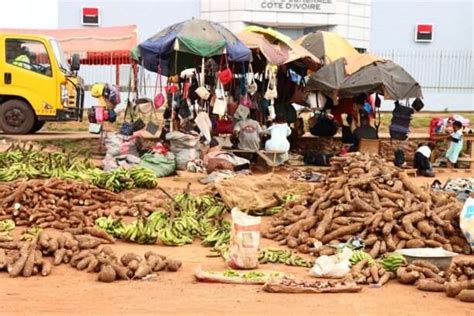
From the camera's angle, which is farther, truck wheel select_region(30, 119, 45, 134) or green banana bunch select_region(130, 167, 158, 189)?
truck wheel select_region(30, 119, 45, 134)

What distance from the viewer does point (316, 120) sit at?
67.8 ft

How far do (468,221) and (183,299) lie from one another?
13.0ft

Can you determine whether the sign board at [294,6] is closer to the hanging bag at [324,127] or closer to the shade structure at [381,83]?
the hanging bag at [324,127]

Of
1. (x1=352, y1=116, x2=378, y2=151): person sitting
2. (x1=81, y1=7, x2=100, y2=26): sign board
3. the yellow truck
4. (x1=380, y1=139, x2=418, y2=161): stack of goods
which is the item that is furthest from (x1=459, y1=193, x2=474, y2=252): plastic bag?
(x1=81, y1=7, x2=100, y2=26): sign board

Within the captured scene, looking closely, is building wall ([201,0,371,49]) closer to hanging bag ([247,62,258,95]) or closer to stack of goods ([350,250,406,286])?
hanging bag ([247,62,258,95])

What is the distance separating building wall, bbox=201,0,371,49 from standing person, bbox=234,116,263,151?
12.9 m

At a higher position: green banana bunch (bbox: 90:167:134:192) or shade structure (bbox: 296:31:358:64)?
shade structure (bbox: 296:31:358:64)

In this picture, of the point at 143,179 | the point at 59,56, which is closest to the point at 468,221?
the point at 143,179

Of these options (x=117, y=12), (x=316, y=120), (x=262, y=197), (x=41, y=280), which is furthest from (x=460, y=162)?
(x=117, y=12)

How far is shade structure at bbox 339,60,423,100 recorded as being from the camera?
702 inches

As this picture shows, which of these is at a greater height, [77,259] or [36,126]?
[36,126]

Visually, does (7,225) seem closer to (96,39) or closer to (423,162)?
(423,162)

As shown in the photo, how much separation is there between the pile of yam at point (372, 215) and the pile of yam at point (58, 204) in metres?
2.08

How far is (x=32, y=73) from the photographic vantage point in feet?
65.8
